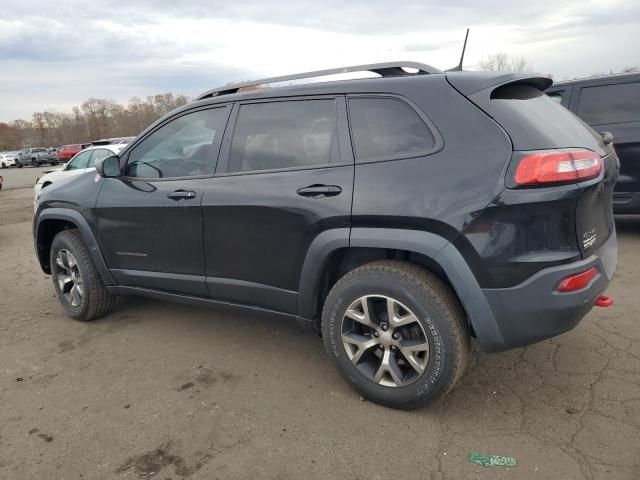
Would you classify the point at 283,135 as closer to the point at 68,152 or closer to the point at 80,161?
the point at 80,161

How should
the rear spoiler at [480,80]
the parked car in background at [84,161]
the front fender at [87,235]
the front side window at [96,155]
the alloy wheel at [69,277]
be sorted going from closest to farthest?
1. the rear spoiler at [480,80]
2. the front fender at [87,235]
3. the alloy wheel at [69,277]
4. the parked car in background at [84,161]
5. the front side window at [96,155]

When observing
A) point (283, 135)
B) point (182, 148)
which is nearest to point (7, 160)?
point (182, 148)

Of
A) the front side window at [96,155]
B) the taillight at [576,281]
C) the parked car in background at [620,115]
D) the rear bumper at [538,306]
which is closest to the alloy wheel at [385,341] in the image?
the rear bumper at [538,306]

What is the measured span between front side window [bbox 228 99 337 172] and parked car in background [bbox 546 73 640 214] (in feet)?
14.1

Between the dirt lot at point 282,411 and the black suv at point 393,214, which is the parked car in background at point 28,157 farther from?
the black suv at point 393,214

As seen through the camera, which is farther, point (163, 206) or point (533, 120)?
point (163, 206)

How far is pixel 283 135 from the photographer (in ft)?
10.2

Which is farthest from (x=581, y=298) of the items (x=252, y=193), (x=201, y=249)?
(x=201, y=249)

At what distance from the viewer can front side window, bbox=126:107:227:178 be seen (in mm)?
3412

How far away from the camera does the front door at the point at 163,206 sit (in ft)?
11.2

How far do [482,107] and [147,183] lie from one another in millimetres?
2395

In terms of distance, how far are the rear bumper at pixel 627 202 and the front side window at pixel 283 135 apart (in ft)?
14.5

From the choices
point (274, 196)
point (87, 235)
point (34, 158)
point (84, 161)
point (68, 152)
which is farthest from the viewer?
point (34, 158)

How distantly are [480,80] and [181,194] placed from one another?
2017mm
